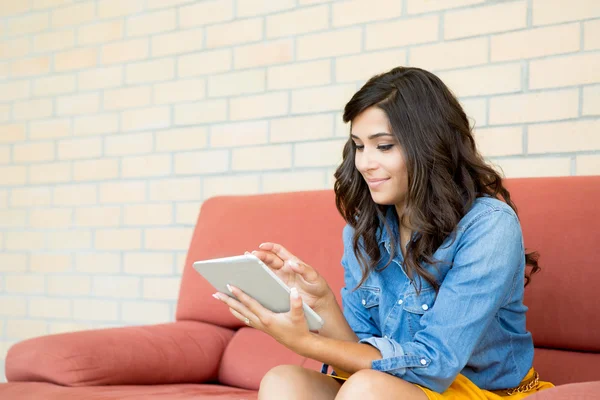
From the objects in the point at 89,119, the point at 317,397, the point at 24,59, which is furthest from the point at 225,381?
the point at 24,59

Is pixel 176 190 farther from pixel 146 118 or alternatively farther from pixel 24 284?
pixel 24 284

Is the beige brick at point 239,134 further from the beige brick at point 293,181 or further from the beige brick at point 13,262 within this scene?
the beige brick at point 13,262

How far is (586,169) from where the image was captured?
213 centimetres

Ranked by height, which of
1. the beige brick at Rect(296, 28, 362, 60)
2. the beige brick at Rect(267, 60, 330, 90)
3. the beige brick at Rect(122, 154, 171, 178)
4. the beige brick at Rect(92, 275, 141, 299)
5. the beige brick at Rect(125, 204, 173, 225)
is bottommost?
the beige brick at Rect(92, 275, 141, 299)

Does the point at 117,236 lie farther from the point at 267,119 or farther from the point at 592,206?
the point at 592,206

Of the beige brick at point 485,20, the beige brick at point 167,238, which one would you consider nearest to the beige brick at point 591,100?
the beige brick at point 485,20

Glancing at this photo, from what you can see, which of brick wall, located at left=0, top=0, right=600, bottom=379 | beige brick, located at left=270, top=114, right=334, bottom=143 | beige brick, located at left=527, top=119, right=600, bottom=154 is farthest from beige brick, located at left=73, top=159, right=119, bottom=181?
beige brick, located at left=527, top=119, right=600, bottom=154

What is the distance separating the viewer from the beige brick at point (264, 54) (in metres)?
2.75

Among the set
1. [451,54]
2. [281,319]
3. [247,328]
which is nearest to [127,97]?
[247,328]

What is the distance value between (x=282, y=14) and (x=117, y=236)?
1159 mm

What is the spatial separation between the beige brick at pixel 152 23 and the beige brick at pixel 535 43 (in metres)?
1.35

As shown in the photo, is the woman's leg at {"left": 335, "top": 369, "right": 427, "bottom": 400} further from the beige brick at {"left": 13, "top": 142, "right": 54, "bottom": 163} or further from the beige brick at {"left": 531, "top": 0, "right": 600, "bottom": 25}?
the beige brick at {"left": 13, "top": 142, "right": 54, "bottom": 163}

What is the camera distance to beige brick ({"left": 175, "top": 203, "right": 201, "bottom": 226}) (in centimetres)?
297

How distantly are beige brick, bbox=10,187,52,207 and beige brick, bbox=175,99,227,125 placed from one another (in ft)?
2.62
